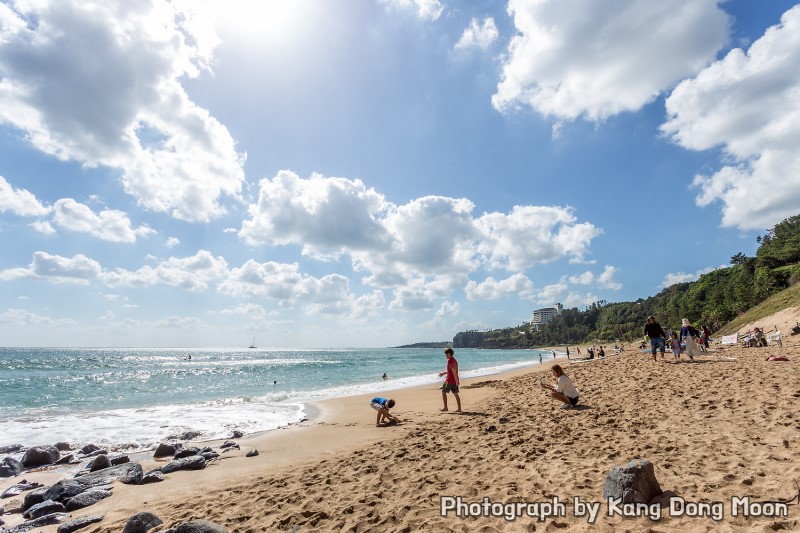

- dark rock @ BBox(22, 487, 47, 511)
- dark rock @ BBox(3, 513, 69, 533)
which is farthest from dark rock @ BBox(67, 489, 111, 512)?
dark rock @ BBox(22, 487, 47, 511)

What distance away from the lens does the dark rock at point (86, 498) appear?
669 centimetres

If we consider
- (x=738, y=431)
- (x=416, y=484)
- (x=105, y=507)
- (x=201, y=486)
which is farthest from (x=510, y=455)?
(x=105, y=507)

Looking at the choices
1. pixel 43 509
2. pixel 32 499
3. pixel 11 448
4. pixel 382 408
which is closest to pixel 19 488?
pixel 32 499

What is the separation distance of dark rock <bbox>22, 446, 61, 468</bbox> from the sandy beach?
1.09 m

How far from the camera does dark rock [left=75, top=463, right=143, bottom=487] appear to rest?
25.6 ft

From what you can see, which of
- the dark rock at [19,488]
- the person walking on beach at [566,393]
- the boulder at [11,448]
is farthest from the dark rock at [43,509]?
the person walking on beach at [566,393]

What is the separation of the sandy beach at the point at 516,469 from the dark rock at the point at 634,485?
20cm

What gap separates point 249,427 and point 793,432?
13.8m

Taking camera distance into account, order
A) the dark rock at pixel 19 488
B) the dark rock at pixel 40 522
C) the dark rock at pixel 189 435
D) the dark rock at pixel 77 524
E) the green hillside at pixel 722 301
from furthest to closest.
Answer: the green hillside at pixel 722 301
the dark rock at pixel 189 435
the dark rock at pixel 19 488
the dark rock at pixel 40 522
the dark rock at pixel 77 524

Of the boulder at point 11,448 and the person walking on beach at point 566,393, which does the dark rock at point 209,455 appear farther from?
the person walking on beach at point 566,393

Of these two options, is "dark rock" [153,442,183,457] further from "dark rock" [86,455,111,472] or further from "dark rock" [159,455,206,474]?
"dark rock" [159,455,206,474]

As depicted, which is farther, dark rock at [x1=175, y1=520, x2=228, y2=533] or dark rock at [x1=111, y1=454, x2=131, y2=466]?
dark rock at [x1=111, y1=454, x2=131, y2=466]

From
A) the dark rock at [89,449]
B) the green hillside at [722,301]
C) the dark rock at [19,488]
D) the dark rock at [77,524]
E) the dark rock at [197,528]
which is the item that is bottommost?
the dark rock at [89,449]

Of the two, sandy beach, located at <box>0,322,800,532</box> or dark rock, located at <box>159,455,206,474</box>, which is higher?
sandy beach, located at <box>0,322,800,532</box>
